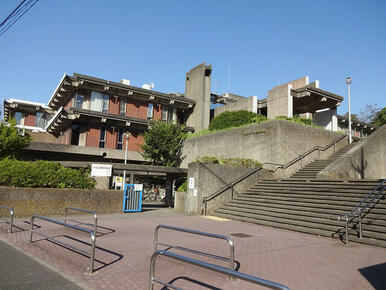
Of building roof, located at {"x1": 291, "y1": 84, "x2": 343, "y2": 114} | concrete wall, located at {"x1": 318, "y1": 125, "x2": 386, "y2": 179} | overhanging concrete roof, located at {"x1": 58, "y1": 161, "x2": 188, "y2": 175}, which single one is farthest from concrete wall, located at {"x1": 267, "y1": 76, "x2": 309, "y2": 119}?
overhanging concrete roof, located at {"x1": 58, "y1": 161, "x2": 188, "y2": 175}

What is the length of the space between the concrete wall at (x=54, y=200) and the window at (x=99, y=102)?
1425cm

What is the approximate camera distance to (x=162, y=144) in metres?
27.0

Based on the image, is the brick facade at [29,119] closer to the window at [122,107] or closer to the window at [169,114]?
the window at [122,107]

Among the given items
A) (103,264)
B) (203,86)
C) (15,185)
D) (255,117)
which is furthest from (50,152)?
(103,264)

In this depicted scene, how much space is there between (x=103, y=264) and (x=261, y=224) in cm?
893

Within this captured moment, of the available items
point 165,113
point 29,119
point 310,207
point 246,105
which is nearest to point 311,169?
point 310,207

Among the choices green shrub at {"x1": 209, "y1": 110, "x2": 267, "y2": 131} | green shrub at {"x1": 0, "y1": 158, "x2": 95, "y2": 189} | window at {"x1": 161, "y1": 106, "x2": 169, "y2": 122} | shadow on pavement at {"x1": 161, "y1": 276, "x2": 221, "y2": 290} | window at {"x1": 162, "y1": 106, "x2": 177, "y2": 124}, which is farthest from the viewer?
window at {"x1": 162, "y1": 106, "x2": 177, "y2": 124}

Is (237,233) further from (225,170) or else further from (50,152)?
(50,152)

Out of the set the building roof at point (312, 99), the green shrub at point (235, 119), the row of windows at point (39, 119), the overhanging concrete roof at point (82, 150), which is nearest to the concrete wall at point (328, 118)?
the building roof at point (312, 99)

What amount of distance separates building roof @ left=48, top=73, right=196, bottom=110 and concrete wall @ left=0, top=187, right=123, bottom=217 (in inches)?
586

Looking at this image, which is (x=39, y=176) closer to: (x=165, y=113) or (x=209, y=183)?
(x=209, y=183)

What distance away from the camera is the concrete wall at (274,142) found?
2048cm

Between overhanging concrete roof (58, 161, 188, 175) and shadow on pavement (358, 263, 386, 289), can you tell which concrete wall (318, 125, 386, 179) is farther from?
shadow on pavement (358, 263, 386, 289)

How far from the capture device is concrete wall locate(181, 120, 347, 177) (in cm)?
2048
